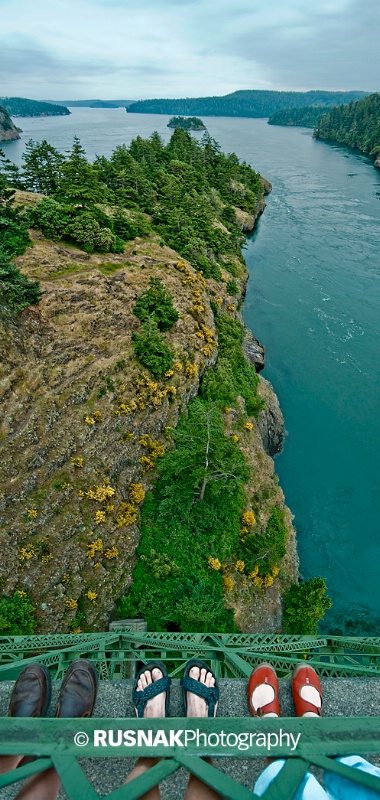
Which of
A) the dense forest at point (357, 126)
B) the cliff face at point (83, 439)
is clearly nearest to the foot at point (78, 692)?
the cliff face at point (83, 439)

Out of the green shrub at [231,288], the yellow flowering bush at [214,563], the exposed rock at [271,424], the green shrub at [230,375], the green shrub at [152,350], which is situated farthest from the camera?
the green shrub at [231,288]

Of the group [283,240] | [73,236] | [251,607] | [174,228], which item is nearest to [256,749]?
[251,607]

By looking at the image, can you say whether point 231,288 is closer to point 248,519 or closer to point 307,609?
point 248,519

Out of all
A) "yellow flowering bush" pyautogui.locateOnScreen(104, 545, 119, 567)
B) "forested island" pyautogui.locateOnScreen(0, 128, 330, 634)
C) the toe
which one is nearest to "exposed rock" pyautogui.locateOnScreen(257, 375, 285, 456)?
"forested island" pyautogui.locateOnScreen(0, 128, 330, 634)

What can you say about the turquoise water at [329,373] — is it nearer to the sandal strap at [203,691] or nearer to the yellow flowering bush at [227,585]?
the yellow flowering bush at [227,585]

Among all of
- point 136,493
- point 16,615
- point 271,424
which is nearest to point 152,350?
point 136,493
